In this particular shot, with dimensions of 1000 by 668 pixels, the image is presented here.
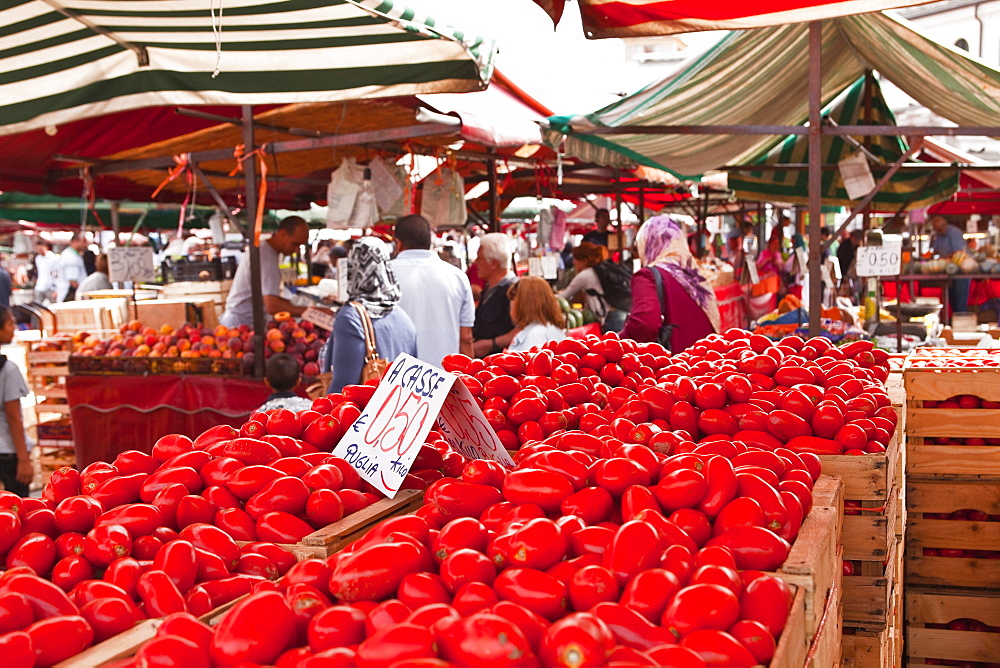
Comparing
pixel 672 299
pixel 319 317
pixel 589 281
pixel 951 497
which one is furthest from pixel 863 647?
pixel 589 281

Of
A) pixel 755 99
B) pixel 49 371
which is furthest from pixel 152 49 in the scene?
pixel 755 99

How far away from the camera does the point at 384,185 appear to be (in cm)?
686

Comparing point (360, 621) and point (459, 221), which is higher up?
point (459, 221)

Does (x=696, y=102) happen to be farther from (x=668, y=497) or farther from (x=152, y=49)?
(x=668, y=497)

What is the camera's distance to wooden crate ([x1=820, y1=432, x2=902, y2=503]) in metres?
2.21

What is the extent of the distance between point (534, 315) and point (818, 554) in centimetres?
423

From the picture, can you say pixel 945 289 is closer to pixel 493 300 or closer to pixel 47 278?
pixel 493 300

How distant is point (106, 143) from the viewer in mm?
7285

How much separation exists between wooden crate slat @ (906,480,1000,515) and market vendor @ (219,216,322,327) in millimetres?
4737

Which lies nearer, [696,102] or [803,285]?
[696,102]

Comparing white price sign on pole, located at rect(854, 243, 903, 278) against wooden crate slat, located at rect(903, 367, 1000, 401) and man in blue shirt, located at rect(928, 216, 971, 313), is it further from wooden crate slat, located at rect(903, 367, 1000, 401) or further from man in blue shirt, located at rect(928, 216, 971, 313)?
man in blue shirt, located at rect(928, 216, 971, 313)

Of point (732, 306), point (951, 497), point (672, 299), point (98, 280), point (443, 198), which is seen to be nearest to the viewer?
point (951, 497)

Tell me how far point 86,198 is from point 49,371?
2204 mm

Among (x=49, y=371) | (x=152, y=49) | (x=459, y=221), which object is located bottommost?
(x=49, y=371)
